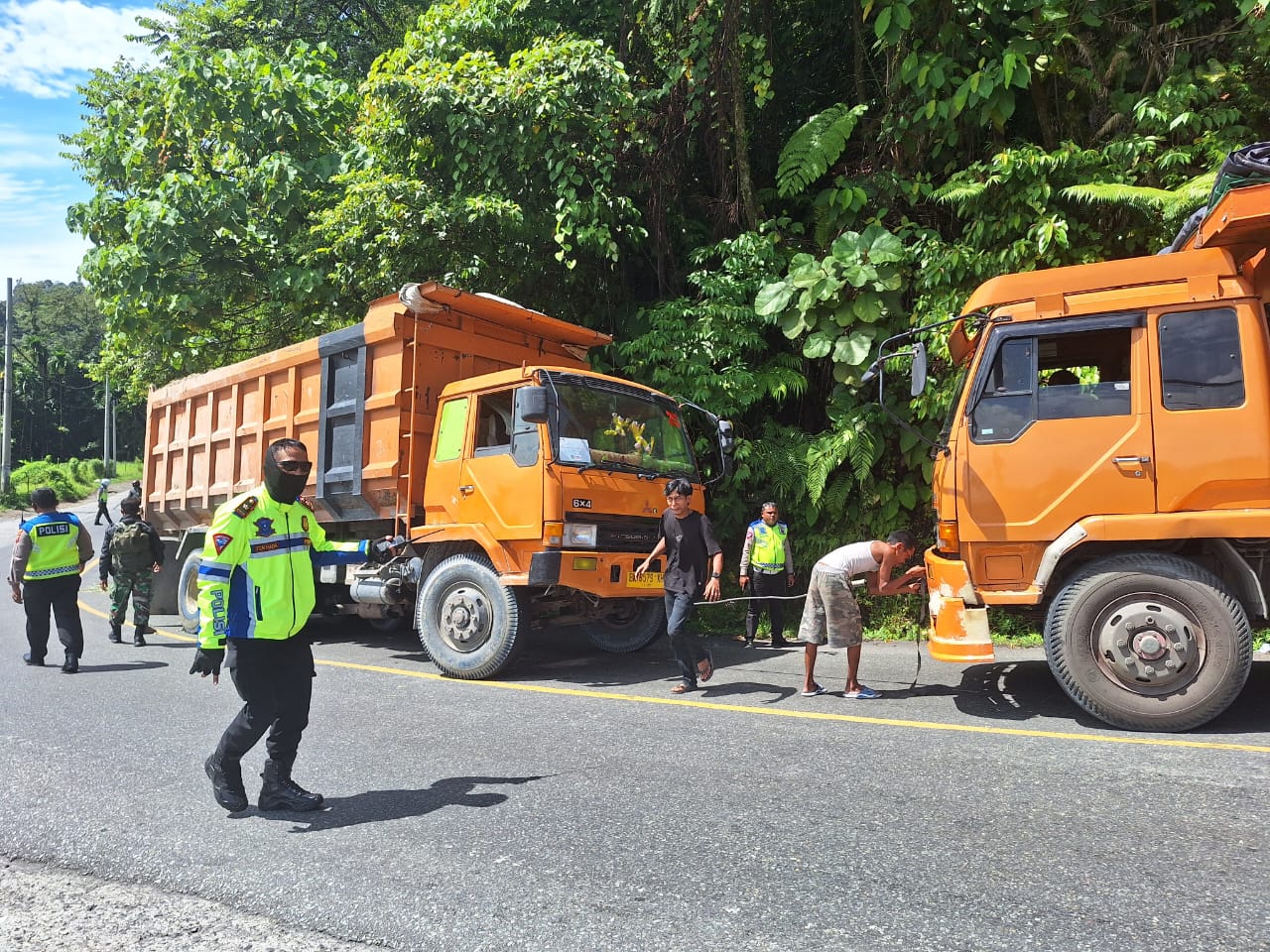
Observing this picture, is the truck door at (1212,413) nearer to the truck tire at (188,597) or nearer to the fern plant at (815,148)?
the fern plant at (815,148)

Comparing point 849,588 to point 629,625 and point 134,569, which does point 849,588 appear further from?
point 134,569

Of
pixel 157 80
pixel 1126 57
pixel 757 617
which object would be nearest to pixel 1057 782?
pixel 757 617

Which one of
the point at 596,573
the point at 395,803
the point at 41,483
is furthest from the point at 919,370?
the point at 41,483

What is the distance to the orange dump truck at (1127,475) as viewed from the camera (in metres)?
4.97

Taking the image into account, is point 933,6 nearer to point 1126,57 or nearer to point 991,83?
point 991,83

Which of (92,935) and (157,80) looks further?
(157,80)

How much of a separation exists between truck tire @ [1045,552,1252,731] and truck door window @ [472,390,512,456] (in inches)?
176

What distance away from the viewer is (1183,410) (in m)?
5.10

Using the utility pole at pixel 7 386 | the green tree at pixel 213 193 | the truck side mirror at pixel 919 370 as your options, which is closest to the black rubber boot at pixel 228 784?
the truck side mirror at pixel 919 370

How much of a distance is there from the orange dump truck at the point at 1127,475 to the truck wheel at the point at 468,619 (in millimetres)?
3369

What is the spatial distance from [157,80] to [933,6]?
12822 mm

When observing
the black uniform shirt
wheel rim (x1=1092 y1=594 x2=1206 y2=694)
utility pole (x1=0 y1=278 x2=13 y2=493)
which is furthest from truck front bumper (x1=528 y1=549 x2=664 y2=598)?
utility pole (x1=0 y1=278 x2=13 y2=493)

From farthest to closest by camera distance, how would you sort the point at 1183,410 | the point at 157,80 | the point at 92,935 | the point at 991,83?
the point at 157,80 → the point at 991,83 → the point at 1183,410 → the point at 92,935

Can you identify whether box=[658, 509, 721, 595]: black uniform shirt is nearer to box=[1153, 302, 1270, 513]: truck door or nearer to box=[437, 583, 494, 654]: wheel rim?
box=[437, 583, 494, 654]: wheel rim
